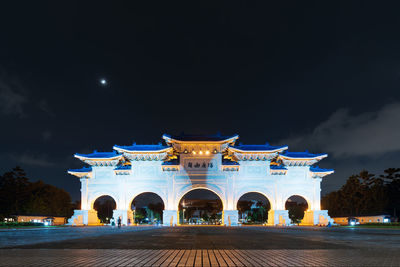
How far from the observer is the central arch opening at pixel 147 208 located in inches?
1841

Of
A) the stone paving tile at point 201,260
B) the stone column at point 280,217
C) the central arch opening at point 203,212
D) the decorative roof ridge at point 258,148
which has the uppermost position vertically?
the decorative roof ridge at point 258,148

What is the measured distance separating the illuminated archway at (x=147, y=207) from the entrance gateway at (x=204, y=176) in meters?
3.00

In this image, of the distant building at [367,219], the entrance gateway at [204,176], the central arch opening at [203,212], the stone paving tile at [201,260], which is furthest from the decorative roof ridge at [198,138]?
the stone paving tile at [201,260]

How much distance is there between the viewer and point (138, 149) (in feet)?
139

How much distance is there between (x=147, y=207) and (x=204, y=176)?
1564 inches

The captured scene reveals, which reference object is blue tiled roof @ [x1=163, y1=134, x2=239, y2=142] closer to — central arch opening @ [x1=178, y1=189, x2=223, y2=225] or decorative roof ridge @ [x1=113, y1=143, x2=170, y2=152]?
decorative roof ridge @ [x1=113, y1=143, x2=170, y2=152]

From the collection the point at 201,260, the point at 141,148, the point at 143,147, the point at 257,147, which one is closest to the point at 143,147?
the point at 143,147

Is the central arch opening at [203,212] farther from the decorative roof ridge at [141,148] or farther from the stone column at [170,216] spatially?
the decorative roof ridge at [141,148]

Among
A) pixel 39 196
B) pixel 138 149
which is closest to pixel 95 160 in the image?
pixel 138 149

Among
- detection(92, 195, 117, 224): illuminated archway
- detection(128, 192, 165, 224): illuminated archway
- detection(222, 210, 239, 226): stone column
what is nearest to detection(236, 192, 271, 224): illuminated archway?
detection(128, 192, 165, 224): illuminated archway

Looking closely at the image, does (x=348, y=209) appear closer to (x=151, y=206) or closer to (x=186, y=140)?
(x=186, y=140)

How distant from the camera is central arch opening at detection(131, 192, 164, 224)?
153 feet

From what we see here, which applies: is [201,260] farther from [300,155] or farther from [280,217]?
[300,155]

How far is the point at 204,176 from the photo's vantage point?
4228 cm
